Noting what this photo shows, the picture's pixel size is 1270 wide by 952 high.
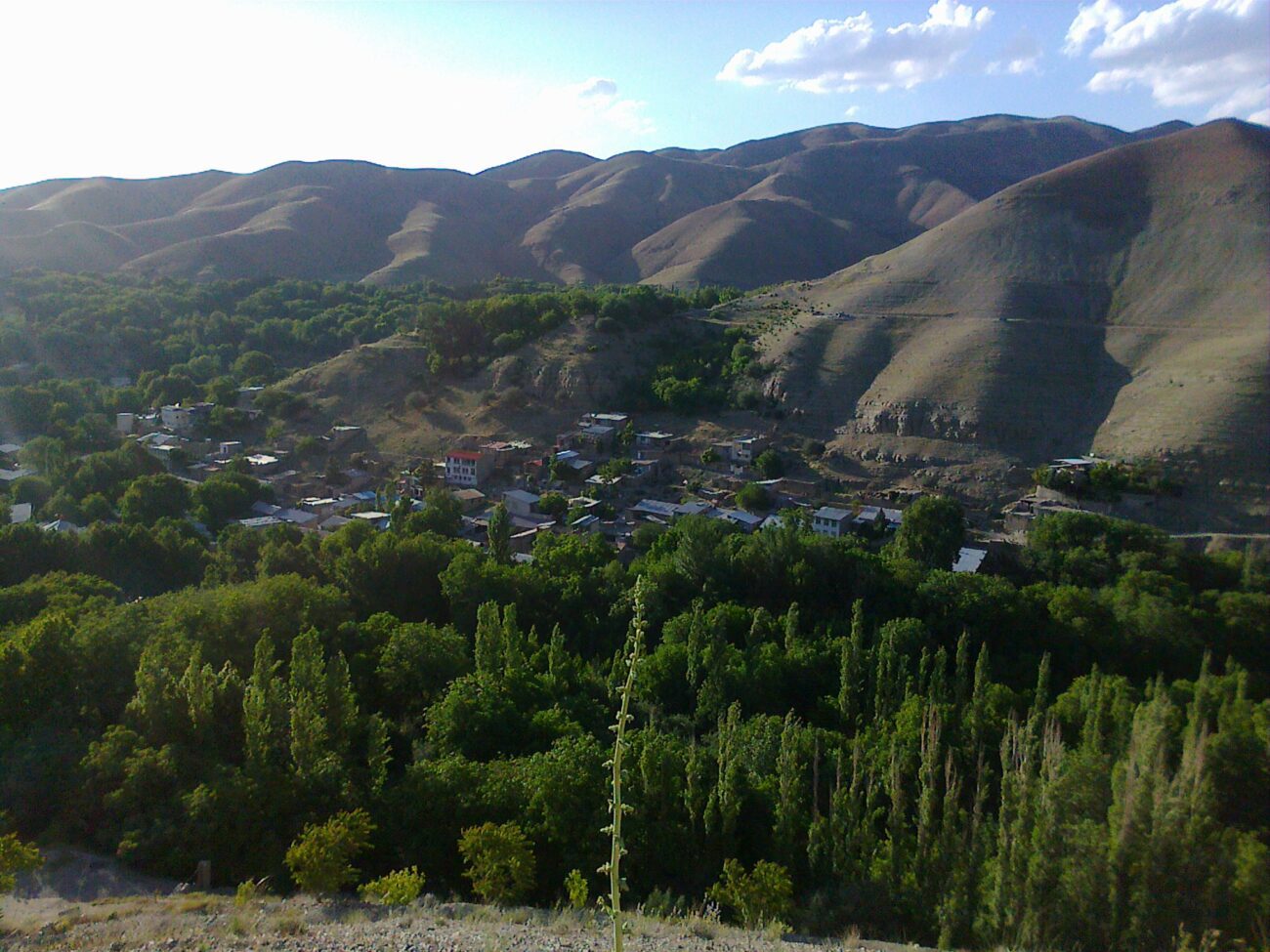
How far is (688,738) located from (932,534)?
9.88 metres

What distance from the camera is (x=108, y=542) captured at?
1645cm

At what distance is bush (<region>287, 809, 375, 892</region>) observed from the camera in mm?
7641

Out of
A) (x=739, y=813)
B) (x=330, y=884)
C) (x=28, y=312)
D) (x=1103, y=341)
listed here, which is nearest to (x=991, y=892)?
(x=739, y=813)

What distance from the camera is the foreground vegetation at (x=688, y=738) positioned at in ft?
24.5

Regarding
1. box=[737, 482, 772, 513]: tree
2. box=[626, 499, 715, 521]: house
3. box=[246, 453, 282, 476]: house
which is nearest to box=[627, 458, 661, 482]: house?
box=[626, 499, 715, 521]: house

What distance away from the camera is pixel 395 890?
748 centimetres

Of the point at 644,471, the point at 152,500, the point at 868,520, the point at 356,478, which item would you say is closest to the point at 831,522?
the point at 868,520

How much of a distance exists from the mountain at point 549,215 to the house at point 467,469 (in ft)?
126

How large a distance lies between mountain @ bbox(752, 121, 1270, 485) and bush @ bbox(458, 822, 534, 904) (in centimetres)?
2104

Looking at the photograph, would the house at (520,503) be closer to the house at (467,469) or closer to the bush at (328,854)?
the house at (467,469)

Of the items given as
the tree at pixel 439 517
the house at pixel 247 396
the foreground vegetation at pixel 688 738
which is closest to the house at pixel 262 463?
the house at pixel 247 396

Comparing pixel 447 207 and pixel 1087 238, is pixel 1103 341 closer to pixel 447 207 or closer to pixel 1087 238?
pixel 1087 238

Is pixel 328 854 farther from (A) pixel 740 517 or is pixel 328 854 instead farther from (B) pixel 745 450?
(B) pixel 745 450

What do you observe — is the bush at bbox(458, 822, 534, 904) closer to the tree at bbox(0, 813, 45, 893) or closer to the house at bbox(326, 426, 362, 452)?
the tree at bbox(0, 813, 45, 893)
